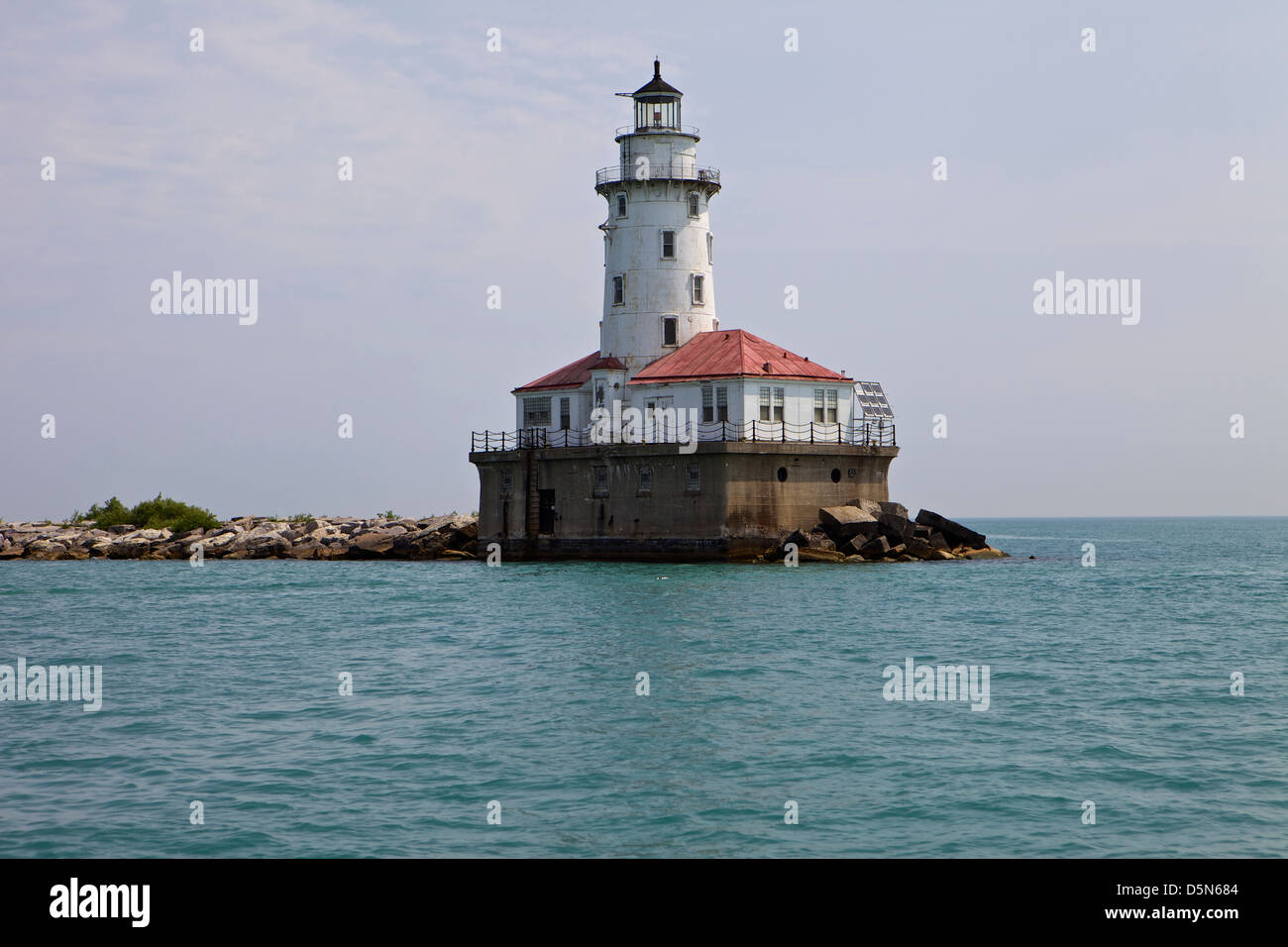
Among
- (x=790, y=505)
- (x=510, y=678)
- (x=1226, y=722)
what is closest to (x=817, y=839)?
(x=1226, y=722)

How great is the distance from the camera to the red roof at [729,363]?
167 ft

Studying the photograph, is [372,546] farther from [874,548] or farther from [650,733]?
[650,733]

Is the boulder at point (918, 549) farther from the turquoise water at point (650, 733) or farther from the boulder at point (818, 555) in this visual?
the turquoise water at point (650, 733)

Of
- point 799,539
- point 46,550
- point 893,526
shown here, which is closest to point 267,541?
point 46,550

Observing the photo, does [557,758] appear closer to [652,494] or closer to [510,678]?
[510,678]

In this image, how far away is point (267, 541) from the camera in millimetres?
67188

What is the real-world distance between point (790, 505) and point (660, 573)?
7183 millimetres

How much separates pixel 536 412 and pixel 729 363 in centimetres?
1010

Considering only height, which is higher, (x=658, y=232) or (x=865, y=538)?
(x=658, y=232)

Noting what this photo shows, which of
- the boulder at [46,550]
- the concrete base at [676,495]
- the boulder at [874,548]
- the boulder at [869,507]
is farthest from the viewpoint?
the boulder at [46,550]

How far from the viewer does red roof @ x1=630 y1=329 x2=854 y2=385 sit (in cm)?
5081

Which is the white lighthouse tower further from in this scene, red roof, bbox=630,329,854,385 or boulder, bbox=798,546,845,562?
boulder, bbox=798,546,845,562

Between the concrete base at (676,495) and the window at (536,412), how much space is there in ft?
7.84

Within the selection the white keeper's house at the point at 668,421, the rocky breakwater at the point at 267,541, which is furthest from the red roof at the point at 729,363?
the rocky breakwater at the point at 267,541
